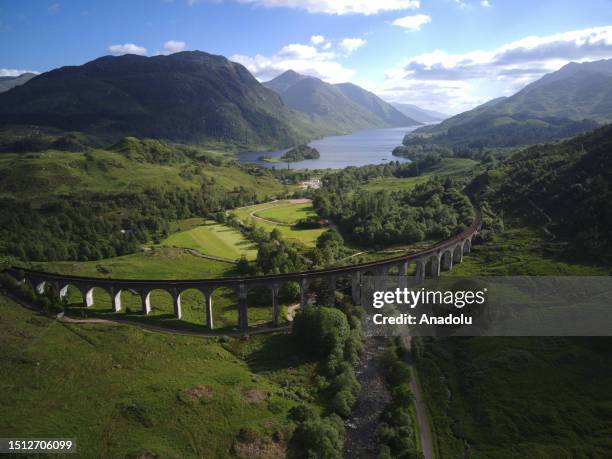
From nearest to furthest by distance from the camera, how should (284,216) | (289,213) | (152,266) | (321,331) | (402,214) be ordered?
(321,331) → (152,266) → (402,214) → (284,216) → (289,213)

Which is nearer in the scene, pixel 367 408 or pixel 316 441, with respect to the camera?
pixel 316 441

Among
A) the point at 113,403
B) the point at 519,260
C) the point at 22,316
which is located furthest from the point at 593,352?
the point at 22,316

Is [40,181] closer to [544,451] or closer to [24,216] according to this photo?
[24,216]

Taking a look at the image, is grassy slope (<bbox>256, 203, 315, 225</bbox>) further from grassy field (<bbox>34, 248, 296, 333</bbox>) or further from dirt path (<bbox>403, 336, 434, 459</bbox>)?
dirt path (<bbox>403, 336, 434, 459</bbox>)

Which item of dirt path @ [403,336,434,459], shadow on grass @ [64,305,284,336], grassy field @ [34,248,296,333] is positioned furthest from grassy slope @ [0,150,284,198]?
dirt path @ [403,336,434,459]

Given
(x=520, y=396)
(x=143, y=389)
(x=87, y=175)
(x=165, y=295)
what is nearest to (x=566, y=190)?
(x=520, y=396)

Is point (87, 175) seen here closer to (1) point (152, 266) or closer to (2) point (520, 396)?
(1) point (152, 266)
